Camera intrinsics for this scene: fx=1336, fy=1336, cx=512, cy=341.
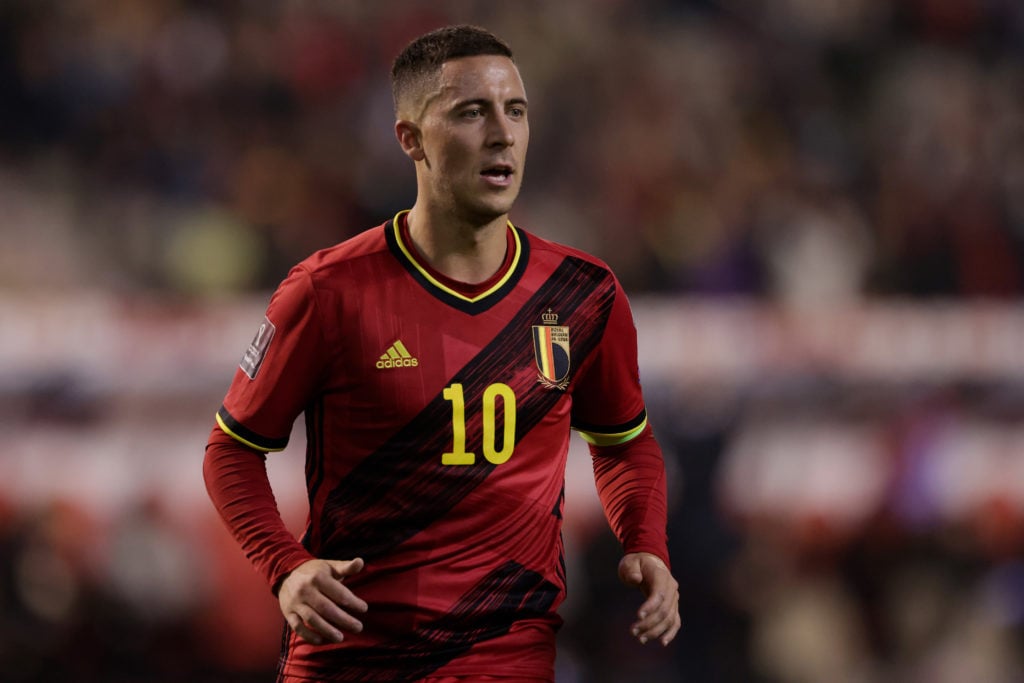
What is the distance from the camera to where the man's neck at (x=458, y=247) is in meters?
2.87

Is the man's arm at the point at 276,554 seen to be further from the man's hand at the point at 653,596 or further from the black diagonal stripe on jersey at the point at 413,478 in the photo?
the man's hand at the point at 653,596

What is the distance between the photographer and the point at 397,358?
8.99ft

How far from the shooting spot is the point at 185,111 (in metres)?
6.55

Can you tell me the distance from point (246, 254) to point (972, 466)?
11.9ft

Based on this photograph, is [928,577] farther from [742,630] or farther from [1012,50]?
[1012,50]

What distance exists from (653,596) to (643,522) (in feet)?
0.98

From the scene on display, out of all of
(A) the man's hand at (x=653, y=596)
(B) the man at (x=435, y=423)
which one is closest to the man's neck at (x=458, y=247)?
(B) the man at (x=435, y=423)

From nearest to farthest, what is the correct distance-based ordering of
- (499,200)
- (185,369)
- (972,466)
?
1. (499,200)
2. (185,369)
3. (972,466)

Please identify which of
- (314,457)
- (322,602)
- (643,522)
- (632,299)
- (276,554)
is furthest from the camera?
(632,299)

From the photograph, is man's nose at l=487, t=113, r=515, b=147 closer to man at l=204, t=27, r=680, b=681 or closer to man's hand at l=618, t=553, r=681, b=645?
man at l=204, t=27, r=680, b=681

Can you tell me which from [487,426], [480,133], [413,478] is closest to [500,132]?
[480,133]

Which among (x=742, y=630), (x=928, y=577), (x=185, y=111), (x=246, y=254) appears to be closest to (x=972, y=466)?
(x=928, y=577)

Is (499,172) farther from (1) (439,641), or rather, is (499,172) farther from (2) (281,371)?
(1) (439,641)

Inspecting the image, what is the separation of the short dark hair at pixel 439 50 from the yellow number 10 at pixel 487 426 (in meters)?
0.69
